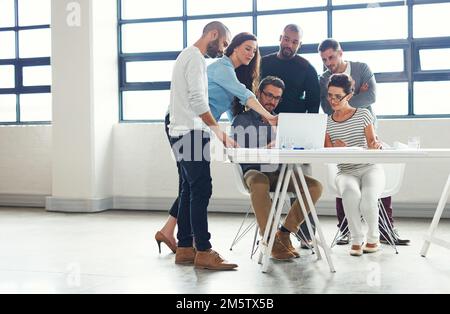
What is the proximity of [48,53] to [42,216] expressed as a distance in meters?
2.10

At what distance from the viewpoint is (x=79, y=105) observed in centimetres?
Answer: 664

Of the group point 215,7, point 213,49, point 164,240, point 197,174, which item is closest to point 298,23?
point 215,7

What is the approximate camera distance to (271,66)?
437cm

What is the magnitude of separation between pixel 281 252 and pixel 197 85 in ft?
3.95

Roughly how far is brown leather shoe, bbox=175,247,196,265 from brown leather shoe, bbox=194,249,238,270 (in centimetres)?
19

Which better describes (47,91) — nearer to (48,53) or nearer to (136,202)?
(48,53)

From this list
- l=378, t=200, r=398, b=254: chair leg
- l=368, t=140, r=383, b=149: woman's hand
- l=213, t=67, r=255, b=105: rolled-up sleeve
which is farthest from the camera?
l=378, t=200, r=398, b=254: chair leg

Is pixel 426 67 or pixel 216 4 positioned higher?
pixel 216 4

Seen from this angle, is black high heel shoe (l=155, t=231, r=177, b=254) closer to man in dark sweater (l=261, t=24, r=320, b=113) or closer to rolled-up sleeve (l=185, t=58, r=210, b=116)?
rolled-up sleeve (l=185, t=58, r=210, b=116)

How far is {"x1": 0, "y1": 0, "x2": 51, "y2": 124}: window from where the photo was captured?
7.43m

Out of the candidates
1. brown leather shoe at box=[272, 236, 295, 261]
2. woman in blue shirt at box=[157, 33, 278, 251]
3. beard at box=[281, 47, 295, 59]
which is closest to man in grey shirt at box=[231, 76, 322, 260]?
brown leather shoe at box=[272, 236, 295, 261]

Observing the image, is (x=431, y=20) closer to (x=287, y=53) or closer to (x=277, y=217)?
(x=287, y=53)

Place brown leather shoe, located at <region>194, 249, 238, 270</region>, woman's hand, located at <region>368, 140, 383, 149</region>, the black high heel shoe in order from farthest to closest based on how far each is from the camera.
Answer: the black high heel shoe, woman's hand, located at <region>368, 140, 383, 149</region>, brown leather shoe, located at <region>194, 249, 238, 270</region>
